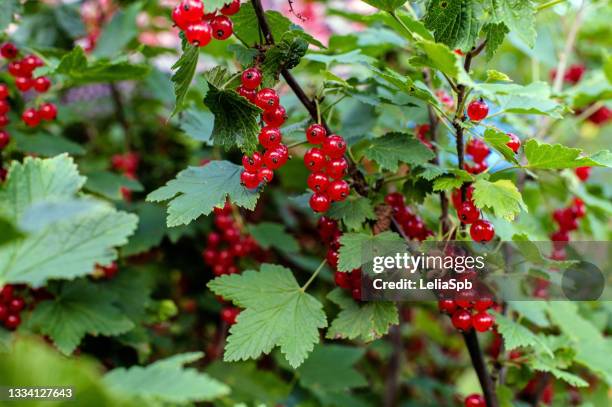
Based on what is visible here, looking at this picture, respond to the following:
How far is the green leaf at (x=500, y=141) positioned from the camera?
86 cm

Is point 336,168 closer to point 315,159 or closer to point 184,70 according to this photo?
point 315,159

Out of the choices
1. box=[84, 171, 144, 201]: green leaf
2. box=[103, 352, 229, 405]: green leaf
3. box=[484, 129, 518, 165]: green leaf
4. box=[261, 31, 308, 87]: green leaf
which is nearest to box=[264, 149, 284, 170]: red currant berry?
box=[261, 31, 308, 87]: green leaf

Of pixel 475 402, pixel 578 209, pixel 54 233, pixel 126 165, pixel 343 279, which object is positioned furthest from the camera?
pixel 126 165

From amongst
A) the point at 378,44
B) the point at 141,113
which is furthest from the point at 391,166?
the point at 141,113

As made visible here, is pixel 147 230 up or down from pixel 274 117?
down

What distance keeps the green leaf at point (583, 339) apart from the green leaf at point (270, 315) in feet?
1.92

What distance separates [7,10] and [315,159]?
2.25 ft

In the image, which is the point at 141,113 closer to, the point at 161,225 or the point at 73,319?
the point at 161,225

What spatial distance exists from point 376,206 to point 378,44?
1.54 ft

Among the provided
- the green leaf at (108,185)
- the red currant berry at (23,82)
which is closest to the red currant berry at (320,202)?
the green leaf at (108,185)

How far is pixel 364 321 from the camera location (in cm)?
96

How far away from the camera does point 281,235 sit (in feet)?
4.61

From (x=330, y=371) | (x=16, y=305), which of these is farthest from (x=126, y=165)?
(x=330, y=371)

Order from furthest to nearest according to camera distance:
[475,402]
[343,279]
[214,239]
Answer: [214,239]
[475,402]
[343,279]
